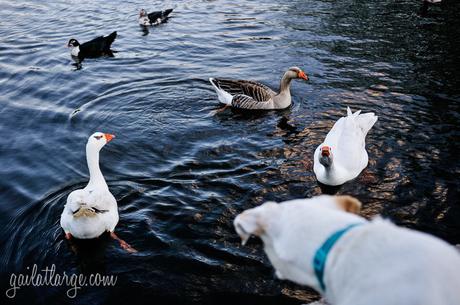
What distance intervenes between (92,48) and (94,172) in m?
10.7

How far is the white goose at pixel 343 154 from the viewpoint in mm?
8213

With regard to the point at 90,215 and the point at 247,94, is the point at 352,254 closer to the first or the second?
the point at 90,215

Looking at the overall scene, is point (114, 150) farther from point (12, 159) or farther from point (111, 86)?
point (111, 86)

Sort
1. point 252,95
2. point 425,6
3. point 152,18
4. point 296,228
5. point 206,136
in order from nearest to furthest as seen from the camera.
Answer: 1. point 296,228
2. point 206,136
3. point 252,95
4. point 425,6
5. point 152,18

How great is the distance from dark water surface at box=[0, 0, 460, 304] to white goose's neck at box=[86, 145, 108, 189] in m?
0.73

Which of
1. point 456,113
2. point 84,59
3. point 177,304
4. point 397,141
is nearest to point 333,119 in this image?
point 397,141

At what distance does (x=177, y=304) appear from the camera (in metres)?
5.72

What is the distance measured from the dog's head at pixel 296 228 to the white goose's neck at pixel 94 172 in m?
5.39

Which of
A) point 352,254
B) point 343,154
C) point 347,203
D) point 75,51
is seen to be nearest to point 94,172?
point 343,154

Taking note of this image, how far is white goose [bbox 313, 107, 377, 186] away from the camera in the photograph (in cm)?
821

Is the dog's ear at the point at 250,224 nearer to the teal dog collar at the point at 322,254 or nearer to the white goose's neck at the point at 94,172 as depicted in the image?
the teal dog collar at the point at 322,254

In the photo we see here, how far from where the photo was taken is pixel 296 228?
7.39 feet

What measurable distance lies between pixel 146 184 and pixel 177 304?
3.19 m

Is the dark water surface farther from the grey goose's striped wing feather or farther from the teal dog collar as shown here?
the teal dog collar
